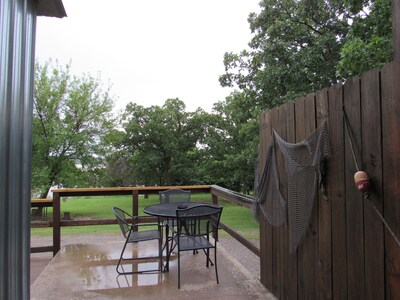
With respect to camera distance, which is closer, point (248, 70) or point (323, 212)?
point (323, 212)

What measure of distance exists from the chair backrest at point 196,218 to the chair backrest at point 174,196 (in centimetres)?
113

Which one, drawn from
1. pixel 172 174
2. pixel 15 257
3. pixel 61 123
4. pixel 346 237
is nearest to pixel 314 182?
pixel 346 237

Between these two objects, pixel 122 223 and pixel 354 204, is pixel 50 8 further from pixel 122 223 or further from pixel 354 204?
pixel 122 223

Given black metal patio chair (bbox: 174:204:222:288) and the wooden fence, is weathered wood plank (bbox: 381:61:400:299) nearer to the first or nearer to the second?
the wooden fence

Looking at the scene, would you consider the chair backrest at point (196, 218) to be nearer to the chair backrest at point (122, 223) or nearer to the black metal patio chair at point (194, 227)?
the black metal patio chair at point (194, 227)

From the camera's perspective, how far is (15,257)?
1.19 metres

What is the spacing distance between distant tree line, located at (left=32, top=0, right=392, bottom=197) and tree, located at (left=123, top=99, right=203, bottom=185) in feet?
0.17

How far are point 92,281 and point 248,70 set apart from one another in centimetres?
792

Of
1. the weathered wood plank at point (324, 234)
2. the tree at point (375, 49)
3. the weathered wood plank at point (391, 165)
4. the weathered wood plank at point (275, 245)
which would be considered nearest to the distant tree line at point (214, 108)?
the tree at point (375, 49)

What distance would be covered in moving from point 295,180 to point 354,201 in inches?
23.1

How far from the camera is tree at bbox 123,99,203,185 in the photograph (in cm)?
1656

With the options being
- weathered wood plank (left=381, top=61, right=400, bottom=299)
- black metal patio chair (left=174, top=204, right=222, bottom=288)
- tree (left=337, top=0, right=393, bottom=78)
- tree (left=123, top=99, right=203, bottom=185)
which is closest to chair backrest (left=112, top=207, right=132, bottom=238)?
black metal patio chair (left=174, top=204, right=222, bottom=288)

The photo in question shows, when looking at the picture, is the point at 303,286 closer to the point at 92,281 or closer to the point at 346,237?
the point at 346,237

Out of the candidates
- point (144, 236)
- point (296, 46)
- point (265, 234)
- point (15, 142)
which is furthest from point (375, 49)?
point (15, 142)
